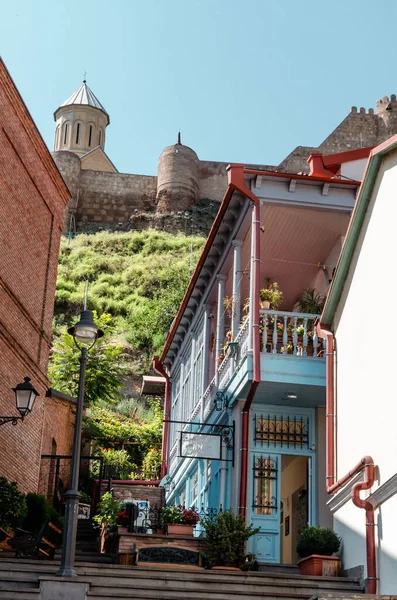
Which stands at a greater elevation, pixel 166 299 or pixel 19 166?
pixel 166 299

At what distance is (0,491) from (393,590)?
6.14m

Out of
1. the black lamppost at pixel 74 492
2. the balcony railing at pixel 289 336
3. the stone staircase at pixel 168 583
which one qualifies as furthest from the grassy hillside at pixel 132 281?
the black lamppost at pixel 74 492

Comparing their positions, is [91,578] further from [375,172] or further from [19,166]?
[19,166]

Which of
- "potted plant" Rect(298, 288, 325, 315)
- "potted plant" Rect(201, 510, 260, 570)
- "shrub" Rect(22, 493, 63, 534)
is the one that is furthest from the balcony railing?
"shrub" Rect(22, 493, 63, 534)

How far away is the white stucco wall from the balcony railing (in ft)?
3.68

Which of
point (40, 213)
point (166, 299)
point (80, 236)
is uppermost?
point (80, 236)

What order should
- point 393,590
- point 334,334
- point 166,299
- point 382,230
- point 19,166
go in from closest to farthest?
point 393,590, point 382,230, point 334,334, point 19,166, point 166,299

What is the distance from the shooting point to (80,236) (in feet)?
168

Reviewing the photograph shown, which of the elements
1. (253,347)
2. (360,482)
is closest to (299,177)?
(253,347)

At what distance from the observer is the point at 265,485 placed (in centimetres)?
1441

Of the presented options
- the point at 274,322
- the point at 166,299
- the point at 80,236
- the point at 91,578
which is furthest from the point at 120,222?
the point at 91,578

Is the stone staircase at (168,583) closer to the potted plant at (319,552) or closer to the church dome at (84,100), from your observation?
the potted plant at (319,552)

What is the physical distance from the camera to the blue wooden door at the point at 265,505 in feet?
45.9

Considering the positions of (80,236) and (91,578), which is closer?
(91,578)
